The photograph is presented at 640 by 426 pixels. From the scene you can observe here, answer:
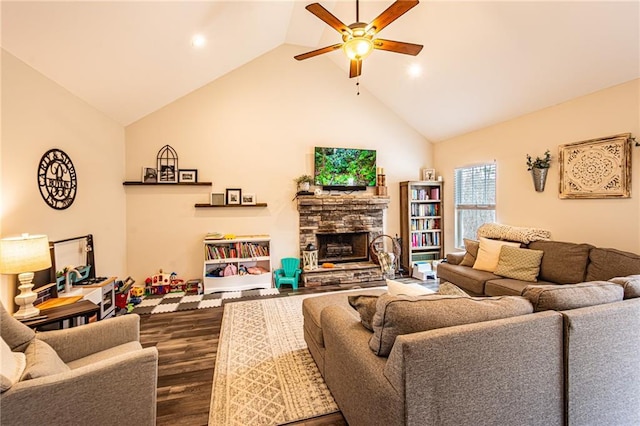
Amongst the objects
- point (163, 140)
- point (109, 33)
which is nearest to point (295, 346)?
point (109, 33)

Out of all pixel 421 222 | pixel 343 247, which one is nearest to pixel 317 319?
pixel 343 247

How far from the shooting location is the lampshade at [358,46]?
2.62 meters

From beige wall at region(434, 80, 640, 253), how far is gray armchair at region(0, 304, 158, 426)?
4586 millimetres

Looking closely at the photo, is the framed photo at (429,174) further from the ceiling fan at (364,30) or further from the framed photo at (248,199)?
the framed photo at (248,199)

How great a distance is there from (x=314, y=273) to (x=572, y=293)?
12.3 ft

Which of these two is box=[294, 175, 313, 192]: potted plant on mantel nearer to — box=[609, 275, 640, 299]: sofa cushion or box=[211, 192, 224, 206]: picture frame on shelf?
box=[211, 192, 224, 206]: picture frame on shelf

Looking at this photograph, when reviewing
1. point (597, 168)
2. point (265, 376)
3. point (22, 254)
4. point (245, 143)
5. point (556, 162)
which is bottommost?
point (265, 376)

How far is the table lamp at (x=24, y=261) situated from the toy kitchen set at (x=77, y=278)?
0.31 m

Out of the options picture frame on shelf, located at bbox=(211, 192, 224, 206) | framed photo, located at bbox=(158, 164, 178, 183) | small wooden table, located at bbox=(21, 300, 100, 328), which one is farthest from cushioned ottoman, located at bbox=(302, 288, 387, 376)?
framed photo, located at bbox=(158, 164, 178, 183)

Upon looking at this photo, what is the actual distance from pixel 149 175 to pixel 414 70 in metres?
4.62

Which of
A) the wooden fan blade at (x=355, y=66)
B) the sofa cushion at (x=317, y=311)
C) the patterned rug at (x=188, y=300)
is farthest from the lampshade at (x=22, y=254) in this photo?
the wooden fan blade at (x=355, y=66)

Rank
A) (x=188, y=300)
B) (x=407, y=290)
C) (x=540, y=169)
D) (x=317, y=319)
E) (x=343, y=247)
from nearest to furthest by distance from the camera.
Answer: (x=407, y=290) → (x=317, y=319) → (x=540, y=169) → (x=188, y=300) → (x=343, y=247)

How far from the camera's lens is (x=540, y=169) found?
12.8 ft

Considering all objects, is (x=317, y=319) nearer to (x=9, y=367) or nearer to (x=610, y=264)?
(x=9, y=367)
